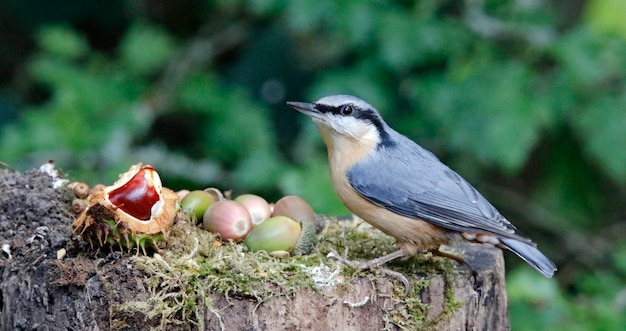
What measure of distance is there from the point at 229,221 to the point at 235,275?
0.49m

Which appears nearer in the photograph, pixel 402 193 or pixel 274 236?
pixel 274 236

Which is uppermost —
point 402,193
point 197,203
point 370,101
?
point 370,101

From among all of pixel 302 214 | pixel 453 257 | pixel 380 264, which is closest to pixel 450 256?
pixel 453 257

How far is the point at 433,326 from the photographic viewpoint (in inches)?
124

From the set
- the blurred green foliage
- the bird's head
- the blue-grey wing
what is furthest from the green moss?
the blurred green foliage

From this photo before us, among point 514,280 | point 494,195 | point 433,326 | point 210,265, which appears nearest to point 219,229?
point 210,265

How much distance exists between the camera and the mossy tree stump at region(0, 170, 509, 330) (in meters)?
2.87

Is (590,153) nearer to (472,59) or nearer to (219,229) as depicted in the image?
(472,59)

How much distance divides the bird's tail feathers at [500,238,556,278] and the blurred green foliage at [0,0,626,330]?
1.72m

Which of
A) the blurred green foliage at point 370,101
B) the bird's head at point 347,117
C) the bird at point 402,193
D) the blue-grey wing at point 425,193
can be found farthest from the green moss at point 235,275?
the blurred green foliage at point 370,101

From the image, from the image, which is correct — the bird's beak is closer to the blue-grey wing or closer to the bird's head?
the bird's head

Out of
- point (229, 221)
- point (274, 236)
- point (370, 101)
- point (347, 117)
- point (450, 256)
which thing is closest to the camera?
point (274, 236)

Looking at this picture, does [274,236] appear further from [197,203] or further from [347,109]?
[347,109]

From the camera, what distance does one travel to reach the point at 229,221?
133 inches
